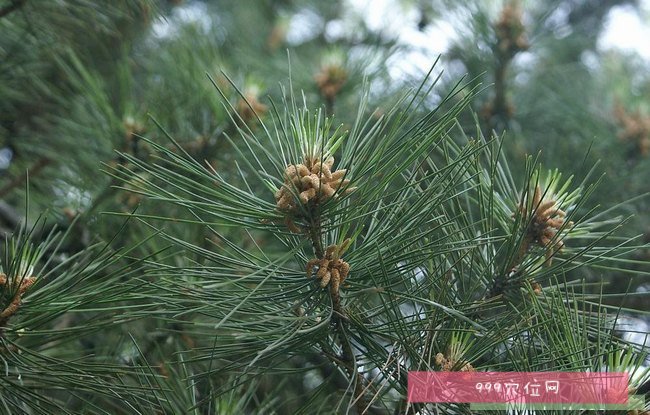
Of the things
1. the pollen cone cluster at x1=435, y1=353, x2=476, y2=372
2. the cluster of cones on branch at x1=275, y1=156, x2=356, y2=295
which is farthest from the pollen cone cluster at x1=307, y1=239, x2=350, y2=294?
the pollen cone cluster at x1=435, y1=353, x2=476, y2=372

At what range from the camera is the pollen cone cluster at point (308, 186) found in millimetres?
691

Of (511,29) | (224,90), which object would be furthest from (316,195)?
(511,29)

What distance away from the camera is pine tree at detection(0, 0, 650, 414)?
72 cm

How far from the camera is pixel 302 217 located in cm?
71

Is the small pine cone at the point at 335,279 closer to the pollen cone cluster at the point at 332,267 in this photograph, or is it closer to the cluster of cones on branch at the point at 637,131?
the pollen cone cluster at the point at 332,267

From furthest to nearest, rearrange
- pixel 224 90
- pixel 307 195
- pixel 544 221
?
pixel 224 90, pixel 544 221, pixel 307 195

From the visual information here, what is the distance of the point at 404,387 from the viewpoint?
0.74 m

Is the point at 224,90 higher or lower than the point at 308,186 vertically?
higher

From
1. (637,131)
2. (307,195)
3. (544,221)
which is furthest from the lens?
(637,131)

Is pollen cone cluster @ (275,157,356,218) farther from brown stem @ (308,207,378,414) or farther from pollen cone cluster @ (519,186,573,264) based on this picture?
pollen cone cluster @ (519,186,573,264)

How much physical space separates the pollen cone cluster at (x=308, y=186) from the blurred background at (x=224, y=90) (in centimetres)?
34

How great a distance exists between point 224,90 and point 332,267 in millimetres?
750

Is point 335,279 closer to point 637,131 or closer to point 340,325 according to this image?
point 340,325

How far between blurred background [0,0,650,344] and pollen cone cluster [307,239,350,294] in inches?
13.4
